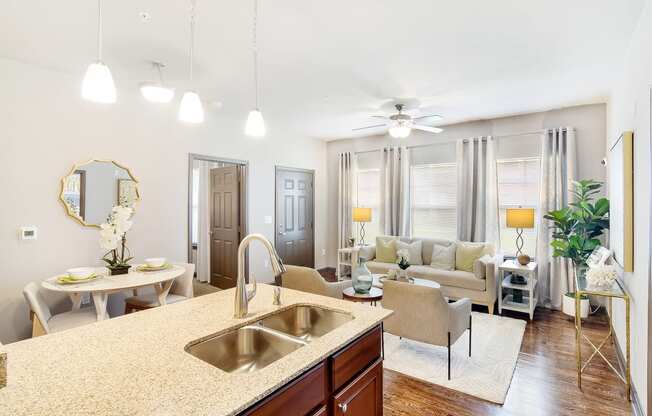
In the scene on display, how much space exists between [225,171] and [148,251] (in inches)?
79.0

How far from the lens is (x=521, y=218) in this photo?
4.32 m

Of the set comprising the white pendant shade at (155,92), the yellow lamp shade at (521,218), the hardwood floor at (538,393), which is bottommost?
the hardwood floor at (538,393)

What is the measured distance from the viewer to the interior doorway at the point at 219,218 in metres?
5.42

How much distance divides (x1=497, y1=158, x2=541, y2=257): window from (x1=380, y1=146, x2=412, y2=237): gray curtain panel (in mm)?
1530

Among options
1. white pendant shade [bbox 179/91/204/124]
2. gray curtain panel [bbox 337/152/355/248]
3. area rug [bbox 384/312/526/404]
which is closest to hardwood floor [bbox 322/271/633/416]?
area rug [bbox 384/312/526/404]

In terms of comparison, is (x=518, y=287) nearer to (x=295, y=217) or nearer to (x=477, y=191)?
(x=477, y=191)

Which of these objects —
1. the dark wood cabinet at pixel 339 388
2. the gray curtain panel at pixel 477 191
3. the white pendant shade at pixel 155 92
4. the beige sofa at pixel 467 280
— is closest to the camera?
the dark wood cabinet at pixel 339 388

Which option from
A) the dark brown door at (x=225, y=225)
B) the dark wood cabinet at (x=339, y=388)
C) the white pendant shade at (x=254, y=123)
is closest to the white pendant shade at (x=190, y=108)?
the white pendant shade at (x=254, y=123)

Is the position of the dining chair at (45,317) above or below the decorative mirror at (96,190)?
below

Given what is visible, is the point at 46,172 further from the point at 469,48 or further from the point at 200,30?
the point at 469,48

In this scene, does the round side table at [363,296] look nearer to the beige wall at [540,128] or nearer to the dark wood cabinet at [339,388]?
the dark wood cabinet at [339,388]

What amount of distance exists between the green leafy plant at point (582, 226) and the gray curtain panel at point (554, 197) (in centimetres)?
46

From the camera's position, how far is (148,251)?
13.5 ft

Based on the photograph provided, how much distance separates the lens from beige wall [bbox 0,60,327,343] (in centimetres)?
311
